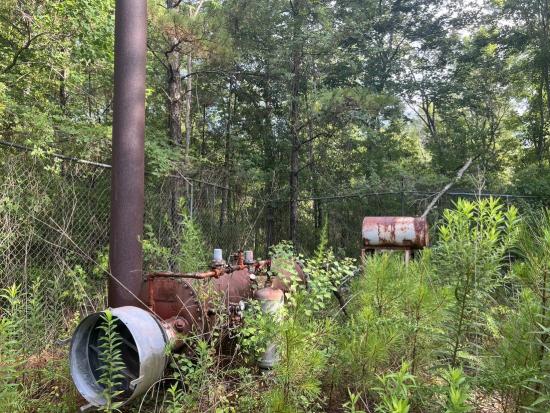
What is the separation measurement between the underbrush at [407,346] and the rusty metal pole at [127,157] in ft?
2.35

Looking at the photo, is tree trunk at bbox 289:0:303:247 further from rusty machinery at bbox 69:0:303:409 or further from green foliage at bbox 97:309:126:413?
green foliage at bbox 97:309:126:413

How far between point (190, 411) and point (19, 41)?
5.91m

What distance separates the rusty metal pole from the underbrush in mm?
715

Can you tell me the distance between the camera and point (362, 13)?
12906mm

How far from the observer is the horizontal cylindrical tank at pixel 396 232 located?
5289 millimetres

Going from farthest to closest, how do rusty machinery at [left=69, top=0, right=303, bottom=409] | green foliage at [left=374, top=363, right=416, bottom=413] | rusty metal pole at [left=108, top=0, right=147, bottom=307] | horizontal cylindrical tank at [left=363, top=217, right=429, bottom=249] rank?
horizontal cylindrical tank at [left=363, top=217, right=429, bottom=249] < rusty metal pole at [left=108, top=0, right=147, bottom=307] < rusty machinery at [left=69, top=0, right=303, bottom=409] < green foliage at [left=374, top=363, right=416, bottom=413]

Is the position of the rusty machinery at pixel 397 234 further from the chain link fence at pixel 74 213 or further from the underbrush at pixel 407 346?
the underbrush at pixel 407 346

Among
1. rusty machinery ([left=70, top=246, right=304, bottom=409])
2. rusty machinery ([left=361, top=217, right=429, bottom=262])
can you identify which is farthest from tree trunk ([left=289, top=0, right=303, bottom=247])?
rusty machinery ([left=70, top=246, right=304, bottom=409])

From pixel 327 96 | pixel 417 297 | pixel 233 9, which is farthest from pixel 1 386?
pixel 233 9

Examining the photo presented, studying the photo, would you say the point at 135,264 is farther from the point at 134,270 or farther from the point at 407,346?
the point at 407,346

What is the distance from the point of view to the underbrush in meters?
1.94

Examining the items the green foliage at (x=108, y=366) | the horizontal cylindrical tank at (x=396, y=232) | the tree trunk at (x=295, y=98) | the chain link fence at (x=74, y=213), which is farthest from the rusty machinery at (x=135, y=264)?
the tree trunk at (x=295, y=98)

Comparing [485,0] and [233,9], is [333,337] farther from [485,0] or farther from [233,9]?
[485,0]

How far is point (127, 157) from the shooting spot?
3055 millimetres
